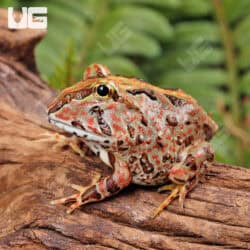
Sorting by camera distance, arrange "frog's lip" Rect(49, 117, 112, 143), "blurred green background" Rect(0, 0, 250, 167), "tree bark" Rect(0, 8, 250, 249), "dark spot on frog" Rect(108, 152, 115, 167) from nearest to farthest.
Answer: "tree bark" Rect(0, 8, 250, 249) → "frog's lip" Rect(49, 117, 112, 143) → "dark spot on frog" Rect(108, 152, 115, 167) → "blurred green background" Rect(0, 0, 250, 167)

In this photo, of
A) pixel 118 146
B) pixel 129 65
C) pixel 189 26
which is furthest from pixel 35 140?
pixel 189 26

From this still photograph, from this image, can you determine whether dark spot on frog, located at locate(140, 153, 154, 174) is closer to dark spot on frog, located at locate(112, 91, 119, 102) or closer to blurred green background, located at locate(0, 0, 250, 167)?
dark spot on frog, located at locate(112, 91, 119, 102)

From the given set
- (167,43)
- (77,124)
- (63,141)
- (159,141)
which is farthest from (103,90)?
(167,43)

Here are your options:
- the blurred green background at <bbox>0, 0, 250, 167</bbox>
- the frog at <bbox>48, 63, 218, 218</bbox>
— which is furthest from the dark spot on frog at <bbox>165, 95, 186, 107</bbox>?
the blurred green background at <bbox>0, 0, 250, 167</bbox>

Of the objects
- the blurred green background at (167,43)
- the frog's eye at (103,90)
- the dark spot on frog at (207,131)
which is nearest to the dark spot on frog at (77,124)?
the frog's eye at (103,90)

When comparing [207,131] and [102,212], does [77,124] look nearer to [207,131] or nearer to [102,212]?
[102,212]

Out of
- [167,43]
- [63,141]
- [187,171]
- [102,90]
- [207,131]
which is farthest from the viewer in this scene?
[167,43]

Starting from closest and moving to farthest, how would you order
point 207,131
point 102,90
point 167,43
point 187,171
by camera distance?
1. point 102,90
2. point 187,171
3. point 207,131
4. point 167,43

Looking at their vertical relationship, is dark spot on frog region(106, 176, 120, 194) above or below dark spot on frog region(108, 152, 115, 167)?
below
